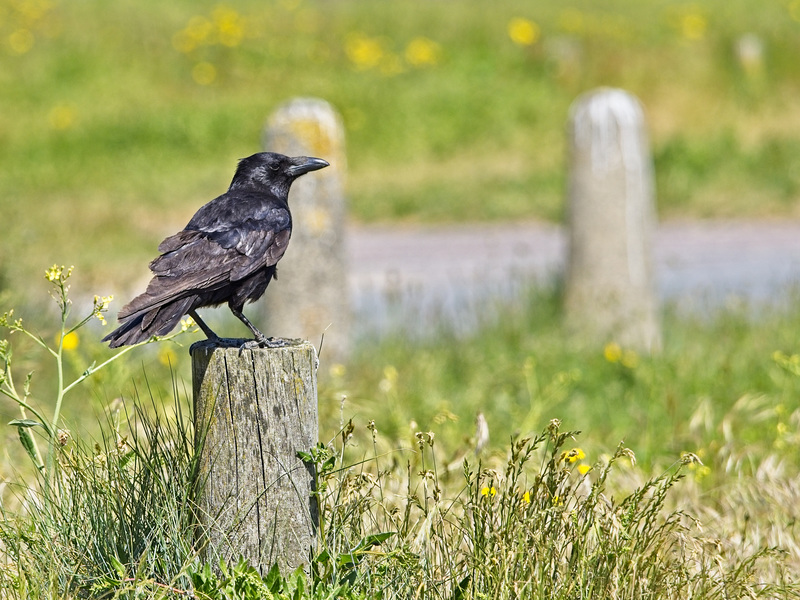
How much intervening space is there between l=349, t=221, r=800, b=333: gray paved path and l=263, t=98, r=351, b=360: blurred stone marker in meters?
0.60

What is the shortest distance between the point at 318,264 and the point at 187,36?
42.6 ft

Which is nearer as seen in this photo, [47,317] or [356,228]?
[47,317]

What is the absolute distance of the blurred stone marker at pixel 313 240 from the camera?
20.5 feet

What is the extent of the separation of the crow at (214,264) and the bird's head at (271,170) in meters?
0.06

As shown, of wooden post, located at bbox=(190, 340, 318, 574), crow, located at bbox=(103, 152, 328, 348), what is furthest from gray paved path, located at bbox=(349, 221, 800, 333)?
wooden post, located at bbox=(190, 340, 318, 574)

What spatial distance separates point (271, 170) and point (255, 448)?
1107mm

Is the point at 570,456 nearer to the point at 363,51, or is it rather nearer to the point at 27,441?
the point at 27,441

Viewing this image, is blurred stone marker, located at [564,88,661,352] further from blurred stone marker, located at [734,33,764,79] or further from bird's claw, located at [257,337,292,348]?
blurred stone marker, located at [734,33,764,79]

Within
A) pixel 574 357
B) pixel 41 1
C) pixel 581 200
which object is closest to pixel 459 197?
pixel 581 200

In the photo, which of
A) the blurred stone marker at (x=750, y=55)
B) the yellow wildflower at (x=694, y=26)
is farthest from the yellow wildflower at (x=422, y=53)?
the blurred stone marker at (x=750, y=55)

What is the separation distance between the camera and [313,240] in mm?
6297

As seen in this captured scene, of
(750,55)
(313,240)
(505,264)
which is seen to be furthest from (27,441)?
(750,55)

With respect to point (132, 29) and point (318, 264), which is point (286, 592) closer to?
point (318, 264)

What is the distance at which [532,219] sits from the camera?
41.9 ft
